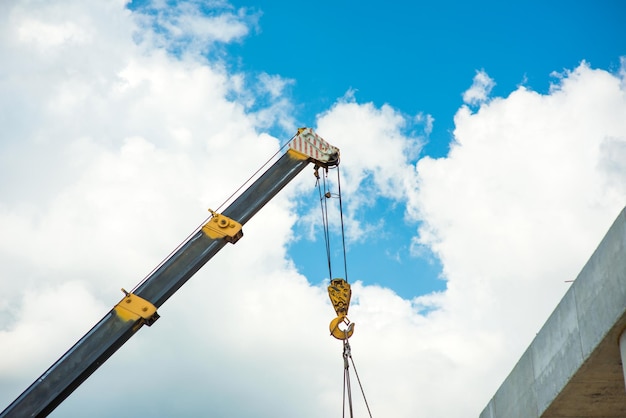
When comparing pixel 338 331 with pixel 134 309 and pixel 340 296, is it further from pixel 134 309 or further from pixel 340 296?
pixel 134 309

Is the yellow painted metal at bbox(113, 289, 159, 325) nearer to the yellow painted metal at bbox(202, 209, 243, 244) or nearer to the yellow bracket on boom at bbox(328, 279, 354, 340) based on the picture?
the yellow painted metal at bbox(202, 209, 243, 244)

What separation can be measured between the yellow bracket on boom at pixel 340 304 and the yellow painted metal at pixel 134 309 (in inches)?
124

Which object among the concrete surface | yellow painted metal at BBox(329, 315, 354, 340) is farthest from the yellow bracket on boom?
the concrete surface

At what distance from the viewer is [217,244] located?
1269 centimetres

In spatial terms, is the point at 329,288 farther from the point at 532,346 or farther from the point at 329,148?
the point at 532,346

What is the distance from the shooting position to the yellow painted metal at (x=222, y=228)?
12.7 metres

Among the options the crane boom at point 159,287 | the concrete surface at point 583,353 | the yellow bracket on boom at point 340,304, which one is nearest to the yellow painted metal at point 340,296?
the yellow bracket on boom at point 340,304

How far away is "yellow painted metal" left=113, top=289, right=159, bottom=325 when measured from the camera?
11.8 metres

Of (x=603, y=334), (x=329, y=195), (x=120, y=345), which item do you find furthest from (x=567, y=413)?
(x=120, y=345)

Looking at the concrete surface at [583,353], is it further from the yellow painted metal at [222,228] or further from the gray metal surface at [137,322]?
the gray metal surface at [137,322]

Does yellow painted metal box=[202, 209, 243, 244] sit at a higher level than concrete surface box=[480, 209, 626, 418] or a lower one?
higher

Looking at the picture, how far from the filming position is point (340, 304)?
42.2ft

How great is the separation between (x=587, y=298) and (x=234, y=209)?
647 cm

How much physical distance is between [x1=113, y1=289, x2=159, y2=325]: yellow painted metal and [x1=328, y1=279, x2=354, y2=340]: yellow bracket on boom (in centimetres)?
314
